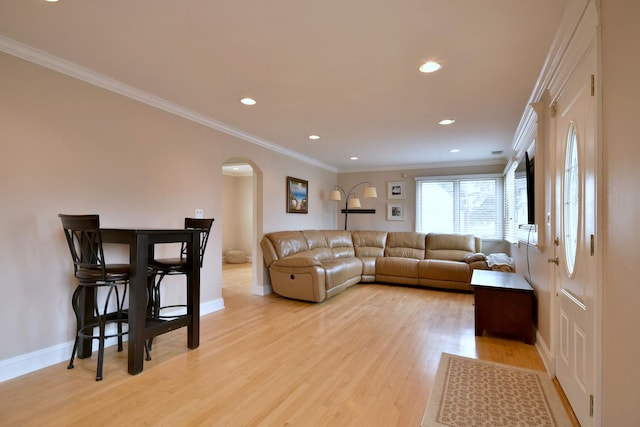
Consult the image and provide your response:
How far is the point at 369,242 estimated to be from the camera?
21.4ft

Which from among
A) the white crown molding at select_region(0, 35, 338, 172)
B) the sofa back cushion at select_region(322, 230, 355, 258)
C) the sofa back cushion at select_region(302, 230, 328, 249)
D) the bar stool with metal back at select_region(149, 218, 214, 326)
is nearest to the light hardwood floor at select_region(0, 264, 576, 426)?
the bar stool with metal back at select_region(149, 218, 214, 326)

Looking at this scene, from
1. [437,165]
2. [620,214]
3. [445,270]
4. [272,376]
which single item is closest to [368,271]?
[445,270]

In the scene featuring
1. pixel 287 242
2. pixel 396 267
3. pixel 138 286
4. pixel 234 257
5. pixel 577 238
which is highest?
pixel 577 238

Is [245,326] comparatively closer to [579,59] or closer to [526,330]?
[526,330]

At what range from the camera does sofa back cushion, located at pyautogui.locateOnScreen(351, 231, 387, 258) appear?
6.35 metres

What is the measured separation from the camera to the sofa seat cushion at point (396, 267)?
216 inches

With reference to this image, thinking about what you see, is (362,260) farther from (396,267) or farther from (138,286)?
(138,286)

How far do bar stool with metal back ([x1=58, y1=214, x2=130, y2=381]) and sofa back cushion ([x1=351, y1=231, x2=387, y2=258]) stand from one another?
4.54 m

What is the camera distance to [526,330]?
2961mm

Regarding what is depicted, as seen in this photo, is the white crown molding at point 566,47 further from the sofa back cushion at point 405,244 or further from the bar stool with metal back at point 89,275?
the sofa back cushion at point 405,244

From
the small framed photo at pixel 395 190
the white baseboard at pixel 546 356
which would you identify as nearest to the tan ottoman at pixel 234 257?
the small framed photo at pixel 395 190

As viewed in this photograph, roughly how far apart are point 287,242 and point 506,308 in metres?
2.98

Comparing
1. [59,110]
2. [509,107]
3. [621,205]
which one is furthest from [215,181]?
[621,205]

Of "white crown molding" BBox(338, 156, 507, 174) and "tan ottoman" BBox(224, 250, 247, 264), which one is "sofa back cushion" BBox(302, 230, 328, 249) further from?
"tan ottoman" BBox(224, 250, 247, 264)
